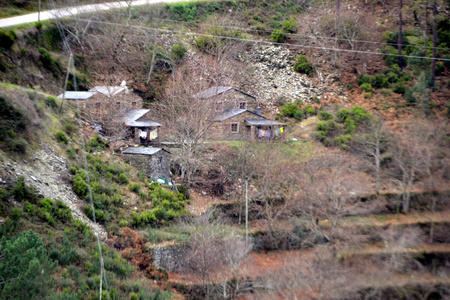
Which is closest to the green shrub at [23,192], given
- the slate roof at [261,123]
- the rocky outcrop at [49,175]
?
the rocky outcrop at [49,175]

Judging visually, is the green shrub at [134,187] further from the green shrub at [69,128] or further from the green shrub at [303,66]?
the green shrub at [303,66]

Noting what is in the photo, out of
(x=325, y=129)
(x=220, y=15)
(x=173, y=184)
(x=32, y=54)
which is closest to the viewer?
(x=173, y=184)

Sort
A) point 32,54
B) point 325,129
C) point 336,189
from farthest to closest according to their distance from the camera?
1. point 325,129
2. point 32,54
3. point 336,189

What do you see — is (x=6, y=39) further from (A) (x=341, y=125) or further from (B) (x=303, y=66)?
(B) (x=303, y=66)

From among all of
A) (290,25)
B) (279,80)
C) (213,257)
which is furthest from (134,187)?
(290,25)

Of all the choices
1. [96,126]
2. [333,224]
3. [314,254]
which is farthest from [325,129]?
[96,126]

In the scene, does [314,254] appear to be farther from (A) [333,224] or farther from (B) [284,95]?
(B) [284,95]
